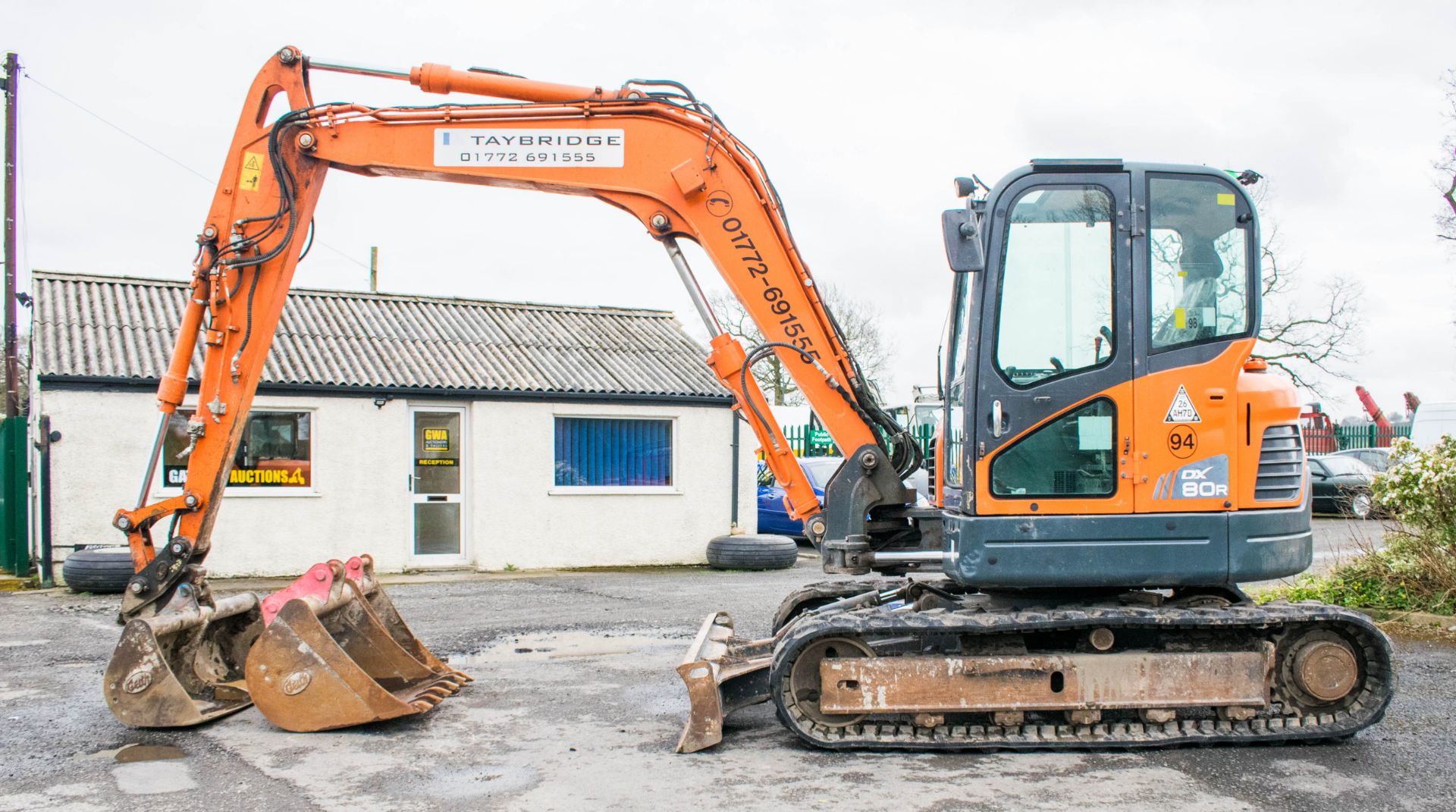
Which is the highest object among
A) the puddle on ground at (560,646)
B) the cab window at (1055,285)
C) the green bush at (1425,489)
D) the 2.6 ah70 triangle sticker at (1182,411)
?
the cab window at (1055,285)

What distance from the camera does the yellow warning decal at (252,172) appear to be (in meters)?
6.89

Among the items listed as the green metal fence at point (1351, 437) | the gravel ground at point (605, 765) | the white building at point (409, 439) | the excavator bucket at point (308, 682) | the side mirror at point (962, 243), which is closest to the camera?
the gravel ground at point (605, 765)

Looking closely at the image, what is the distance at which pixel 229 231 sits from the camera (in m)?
6.88

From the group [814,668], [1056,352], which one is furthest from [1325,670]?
[814,668]

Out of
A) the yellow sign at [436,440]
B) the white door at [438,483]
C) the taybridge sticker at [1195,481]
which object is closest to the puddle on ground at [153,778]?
the taybridge sticker at [1195,481]

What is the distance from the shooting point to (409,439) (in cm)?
1497

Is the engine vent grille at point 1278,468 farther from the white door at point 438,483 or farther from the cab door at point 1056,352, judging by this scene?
the white door at point 438,483

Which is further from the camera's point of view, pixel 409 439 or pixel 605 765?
pixel 409 439

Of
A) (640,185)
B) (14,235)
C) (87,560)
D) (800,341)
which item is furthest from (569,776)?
(14,235)

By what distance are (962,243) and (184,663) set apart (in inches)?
198

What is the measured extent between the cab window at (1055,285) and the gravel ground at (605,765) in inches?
79.6

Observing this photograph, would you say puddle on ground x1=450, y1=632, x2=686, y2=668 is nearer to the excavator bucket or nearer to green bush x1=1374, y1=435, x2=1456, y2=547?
the excavator bucket

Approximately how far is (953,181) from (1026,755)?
2.98 meters

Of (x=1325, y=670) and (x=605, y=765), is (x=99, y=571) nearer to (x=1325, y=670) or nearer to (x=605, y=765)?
(x=605, y=765)
